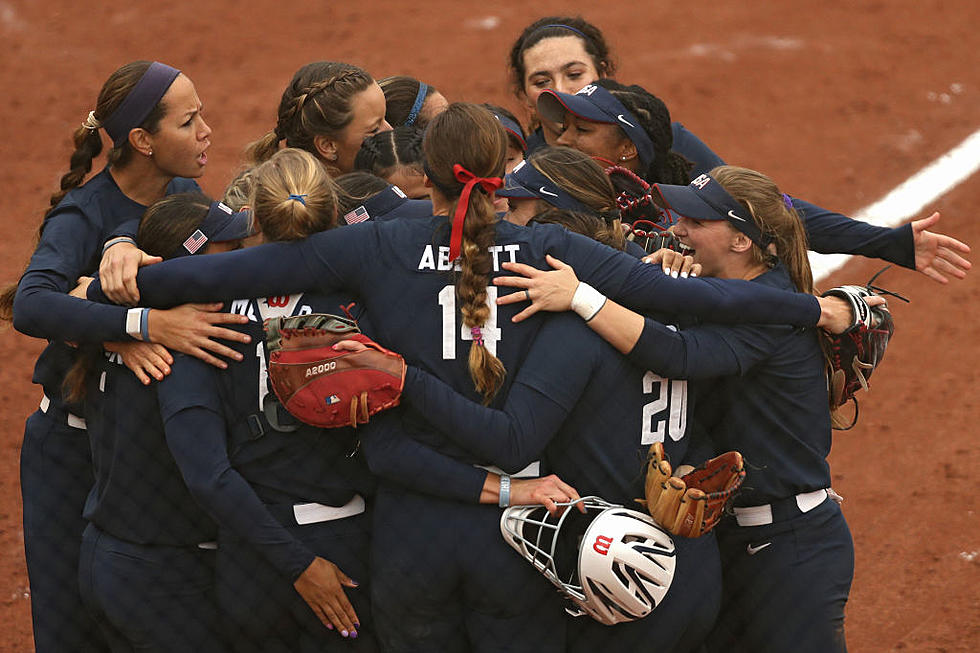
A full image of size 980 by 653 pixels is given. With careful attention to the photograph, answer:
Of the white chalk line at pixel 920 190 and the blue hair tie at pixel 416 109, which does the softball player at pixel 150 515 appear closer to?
the blue hair tie at pixel 416 109

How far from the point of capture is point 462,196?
115 inches

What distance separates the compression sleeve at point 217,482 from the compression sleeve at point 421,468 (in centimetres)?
31

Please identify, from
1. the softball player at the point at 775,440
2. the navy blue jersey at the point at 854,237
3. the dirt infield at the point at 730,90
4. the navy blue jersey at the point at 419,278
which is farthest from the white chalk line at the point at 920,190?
the navy blue jersey at the point at 419,278

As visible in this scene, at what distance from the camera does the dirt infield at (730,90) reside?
6438 mm

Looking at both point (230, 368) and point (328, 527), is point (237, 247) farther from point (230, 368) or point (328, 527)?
point (328, 527)

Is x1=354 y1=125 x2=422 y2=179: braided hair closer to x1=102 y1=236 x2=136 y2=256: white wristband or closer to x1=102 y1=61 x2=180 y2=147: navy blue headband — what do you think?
x1=102 y1=61 x2=180 y2=147: navy blue headband

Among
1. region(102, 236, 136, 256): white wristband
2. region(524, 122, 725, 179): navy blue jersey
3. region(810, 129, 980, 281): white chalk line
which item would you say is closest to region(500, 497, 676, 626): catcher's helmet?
region(102, 236, 136, 256): white wristband

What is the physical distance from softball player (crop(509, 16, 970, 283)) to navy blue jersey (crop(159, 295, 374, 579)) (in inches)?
70.3

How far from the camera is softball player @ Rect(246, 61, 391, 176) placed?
4.07 m

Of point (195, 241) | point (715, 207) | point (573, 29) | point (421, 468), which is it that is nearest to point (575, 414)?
point (421, 468)

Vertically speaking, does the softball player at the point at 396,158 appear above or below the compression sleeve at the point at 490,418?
above

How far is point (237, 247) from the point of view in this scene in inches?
130

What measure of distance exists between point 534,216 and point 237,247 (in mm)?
858

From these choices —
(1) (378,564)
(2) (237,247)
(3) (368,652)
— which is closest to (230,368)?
(2) (237,247)
